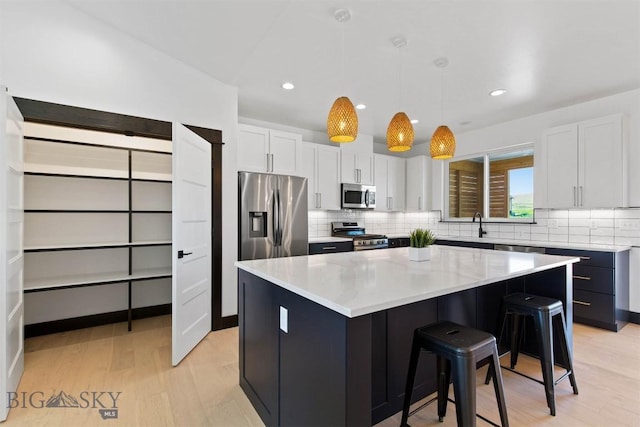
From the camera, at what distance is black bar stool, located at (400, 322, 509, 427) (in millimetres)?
1350

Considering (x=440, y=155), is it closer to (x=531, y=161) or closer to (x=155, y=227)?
(x=531, y=161)

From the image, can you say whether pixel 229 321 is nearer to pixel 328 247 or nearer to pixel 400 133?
pixel 328 247

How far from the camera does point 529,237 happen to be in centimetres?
436

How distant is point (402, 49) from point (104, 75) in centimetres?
251

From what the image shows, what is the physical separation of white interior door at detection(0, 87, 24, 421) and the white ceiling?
43.0 inches

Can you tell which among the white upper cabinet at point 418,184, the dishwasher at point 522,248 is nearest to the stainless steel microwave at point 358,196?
the white upper cabinet at point 418,184

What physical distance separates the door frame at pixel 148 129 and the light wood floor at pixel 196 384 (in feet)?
1.71

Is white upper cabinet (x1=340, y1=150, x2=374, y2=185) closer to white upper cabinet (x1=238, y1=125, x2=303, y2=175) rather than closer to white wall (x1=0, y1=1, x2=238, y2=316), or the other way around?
white upper cabinet (x1=238, y1=125, x2=303, y2=175)

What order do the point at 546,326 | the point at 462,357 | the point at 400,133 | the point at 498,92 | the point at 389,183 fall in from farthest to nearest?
the point at 389,183 < the point at 498,92 < the point at 400,133 < the point at 546,326 < the point at 462,357

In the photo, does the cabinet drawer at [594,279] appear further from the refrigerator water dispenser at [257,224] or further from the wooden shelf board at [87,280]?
the wooden shelf board at [87,280]

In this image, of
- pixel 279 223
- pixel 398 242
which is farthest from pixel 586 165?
pixel 279 223

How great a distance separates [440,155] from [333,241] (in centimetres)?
218

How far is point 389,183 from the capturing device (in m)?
5.57

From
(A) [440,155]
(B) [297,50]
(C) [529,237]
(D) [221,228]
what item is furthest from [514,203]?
(D) [221,228]
